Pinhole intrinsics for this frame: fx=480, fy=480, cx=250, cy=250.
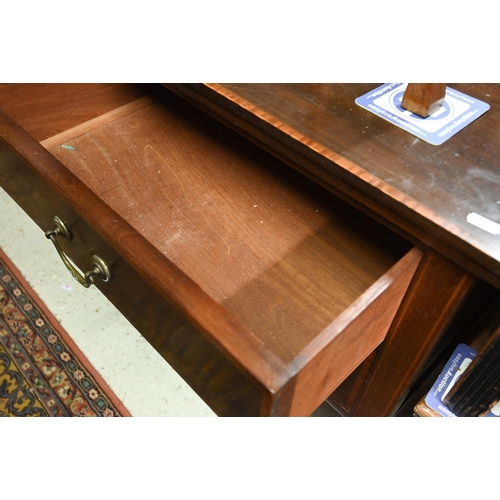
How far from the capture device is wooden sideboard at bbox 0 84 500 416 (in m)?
0.40

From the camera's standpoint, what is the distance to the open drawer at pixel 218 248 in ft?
1.25

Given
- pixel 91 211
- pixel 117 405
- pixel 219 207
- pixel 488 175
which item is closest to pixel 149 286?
pixel 91 211

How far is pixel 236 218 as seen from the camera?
60cm

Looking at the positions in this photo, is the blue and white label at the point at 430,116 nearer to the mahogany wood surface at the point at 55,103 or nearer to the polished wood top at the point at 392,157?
the polished wood top at the point at 392,157

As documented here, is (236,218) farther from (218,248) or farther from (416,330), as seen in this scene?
(416,330)

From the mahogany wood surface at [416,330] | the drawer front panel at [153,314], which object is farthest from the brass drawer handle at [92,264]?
the mahogany wood surface at [416,330]

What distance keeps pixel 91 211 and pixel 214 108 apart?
0.74 feet

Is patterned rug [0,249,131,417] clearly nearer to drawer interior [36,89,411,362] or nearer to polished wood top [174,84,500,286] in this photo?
drawer interior [36,89,411,362]

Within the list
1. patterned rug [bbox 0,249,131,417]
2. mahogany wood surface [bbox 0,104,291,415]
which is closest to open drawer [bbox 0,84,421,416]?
mahogany wood surface [bbox 0,104,291,415]

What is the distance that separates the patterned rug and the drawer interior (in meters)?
0.39

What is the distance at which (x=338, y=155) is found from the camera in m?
0.48

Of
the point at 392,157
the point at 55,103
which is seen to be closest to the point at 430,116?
the point at 392,157

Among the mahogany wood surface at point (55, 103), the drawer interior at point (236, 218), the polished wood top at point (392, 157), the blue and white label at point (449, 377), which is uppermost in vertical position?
the polished wood top at point (392, 157)

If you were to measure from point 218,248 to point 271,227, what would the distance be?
0.07 m
